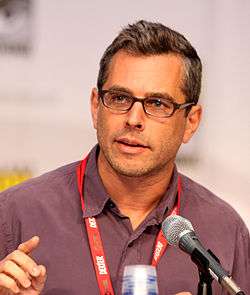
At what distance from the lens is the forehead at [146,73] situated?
6.29ft

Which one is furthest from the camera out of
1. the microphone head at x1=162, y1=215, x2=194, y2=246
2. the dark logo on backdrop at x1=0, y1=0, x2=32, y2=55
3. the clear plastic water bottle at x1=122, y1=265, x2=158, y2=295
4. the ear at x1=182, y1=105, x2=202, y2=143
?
the dark logo on backdrop at x1=0, y1=0, x2=32, y2=55

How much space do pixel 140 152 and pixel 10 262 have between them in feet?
1.81

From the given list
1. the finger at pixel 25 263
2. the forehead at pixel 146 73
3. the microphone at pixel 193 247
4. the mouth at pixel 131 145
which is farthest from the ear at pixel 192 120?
the finger at pixel 25 263

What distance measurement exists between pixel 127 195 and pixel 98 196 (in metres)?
0.09

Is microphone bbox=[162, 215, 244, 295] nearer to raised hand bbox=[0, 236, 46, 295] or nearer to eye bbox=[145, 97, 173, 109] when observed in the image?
raised hand bbox=[0, 236, 46, 295]

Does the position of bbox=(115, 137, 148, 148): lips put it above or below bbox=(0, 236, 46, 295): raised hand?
above

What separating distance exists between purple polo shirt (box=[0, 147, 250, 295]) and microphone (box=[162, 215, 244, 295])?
0.46 metres

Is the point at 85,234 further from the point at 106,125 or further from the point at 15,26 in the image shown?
the point at 15,26

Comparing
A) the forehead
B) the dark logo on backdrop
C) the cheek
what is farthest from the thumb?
the dark logo on backdrop

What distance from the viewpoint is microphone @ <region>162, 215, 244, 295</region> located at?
1317mm

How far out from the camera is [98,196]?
79.5 inches

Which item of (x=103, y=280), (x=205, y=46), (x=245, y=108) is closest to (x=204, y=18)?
(x=205, y=46)

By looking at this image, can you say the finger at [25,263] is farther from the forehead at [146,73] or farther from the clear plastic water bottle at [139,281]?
the forehead at [146,73]

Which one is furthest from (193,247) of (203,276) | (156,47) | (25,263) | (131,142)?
(156,47)
